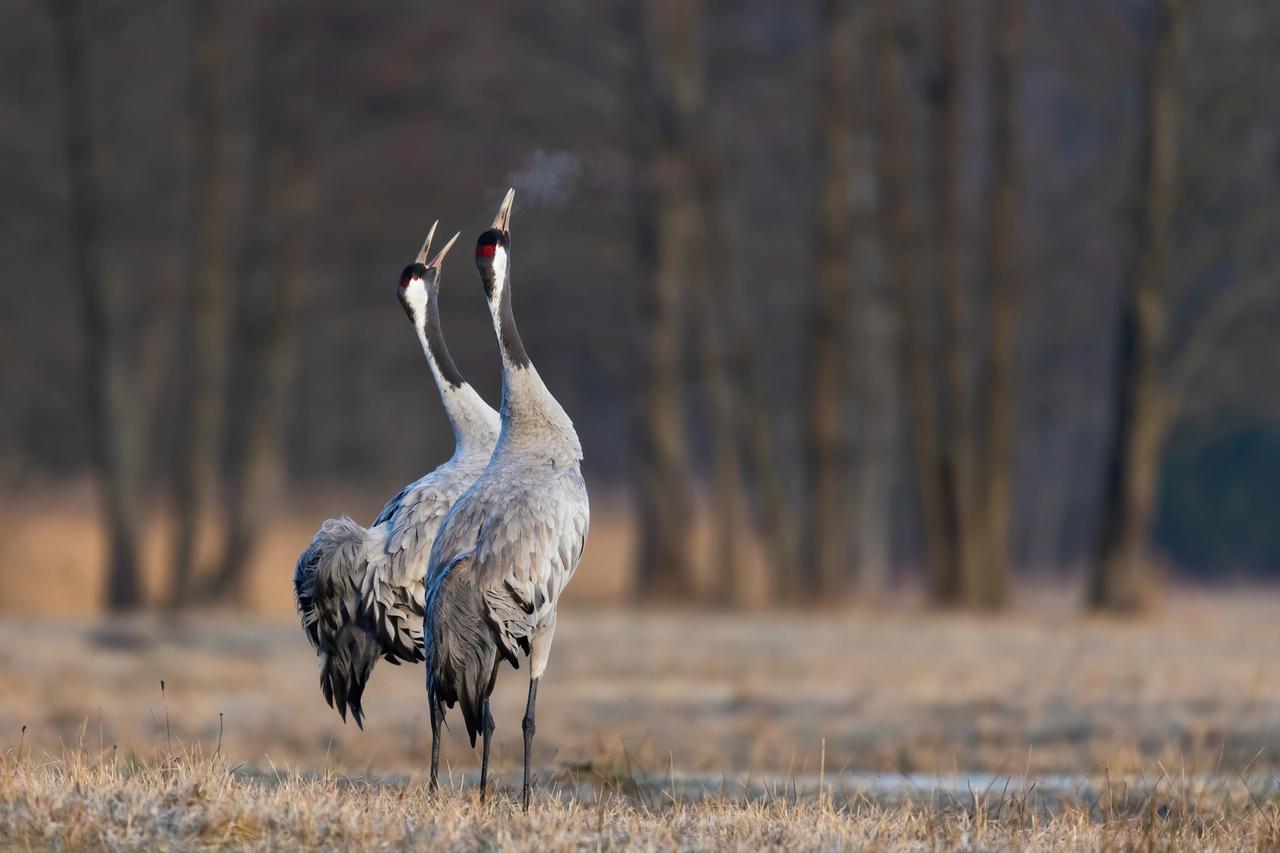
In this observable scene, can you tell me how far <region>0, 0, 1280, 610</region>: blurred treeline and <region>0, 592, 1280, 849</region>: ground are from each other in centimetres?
265

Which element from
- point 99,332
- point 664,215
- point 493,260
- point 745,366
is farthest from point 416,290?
point 745,366

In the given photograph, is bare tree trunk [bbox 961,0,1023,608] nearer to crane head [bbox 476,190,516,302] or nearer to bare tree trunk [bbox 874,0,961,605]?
bare tree trunk [bbox 874,0,961,605]

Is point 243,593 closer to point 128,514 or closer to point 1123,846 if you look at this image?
point 128,514

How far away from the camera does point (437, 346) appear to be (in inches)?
326

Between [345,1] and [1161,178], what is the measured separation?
32.6 ft

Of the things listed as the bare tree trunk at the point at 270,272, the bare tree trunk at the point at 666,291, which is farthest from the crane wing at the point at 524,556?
the bare tree trunk at the point at 270,272

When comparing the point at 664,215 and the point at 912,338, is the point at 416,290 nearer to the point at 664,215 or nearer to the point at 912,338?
the point at 912,338

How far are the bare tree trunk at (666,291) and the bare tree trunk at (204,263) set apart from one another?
16.2 ft

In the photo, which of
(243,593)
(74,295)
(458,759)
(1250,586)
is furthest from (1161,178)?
(1250,586)

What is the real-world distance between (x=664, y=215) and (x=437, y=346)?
55.6 ft

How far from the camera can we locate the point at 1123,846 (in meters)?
6.89

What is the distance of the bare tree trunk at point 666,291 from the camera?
81.9ft

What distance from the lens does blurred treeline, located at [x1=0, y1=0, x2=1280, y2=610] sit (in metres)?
23.7

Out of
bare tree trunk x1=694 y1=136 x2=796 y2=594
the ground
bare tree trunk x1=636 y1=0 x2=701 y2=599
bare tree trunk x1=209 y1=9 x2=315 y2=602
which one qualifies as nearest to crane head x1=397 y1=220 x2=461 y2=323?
the ground
